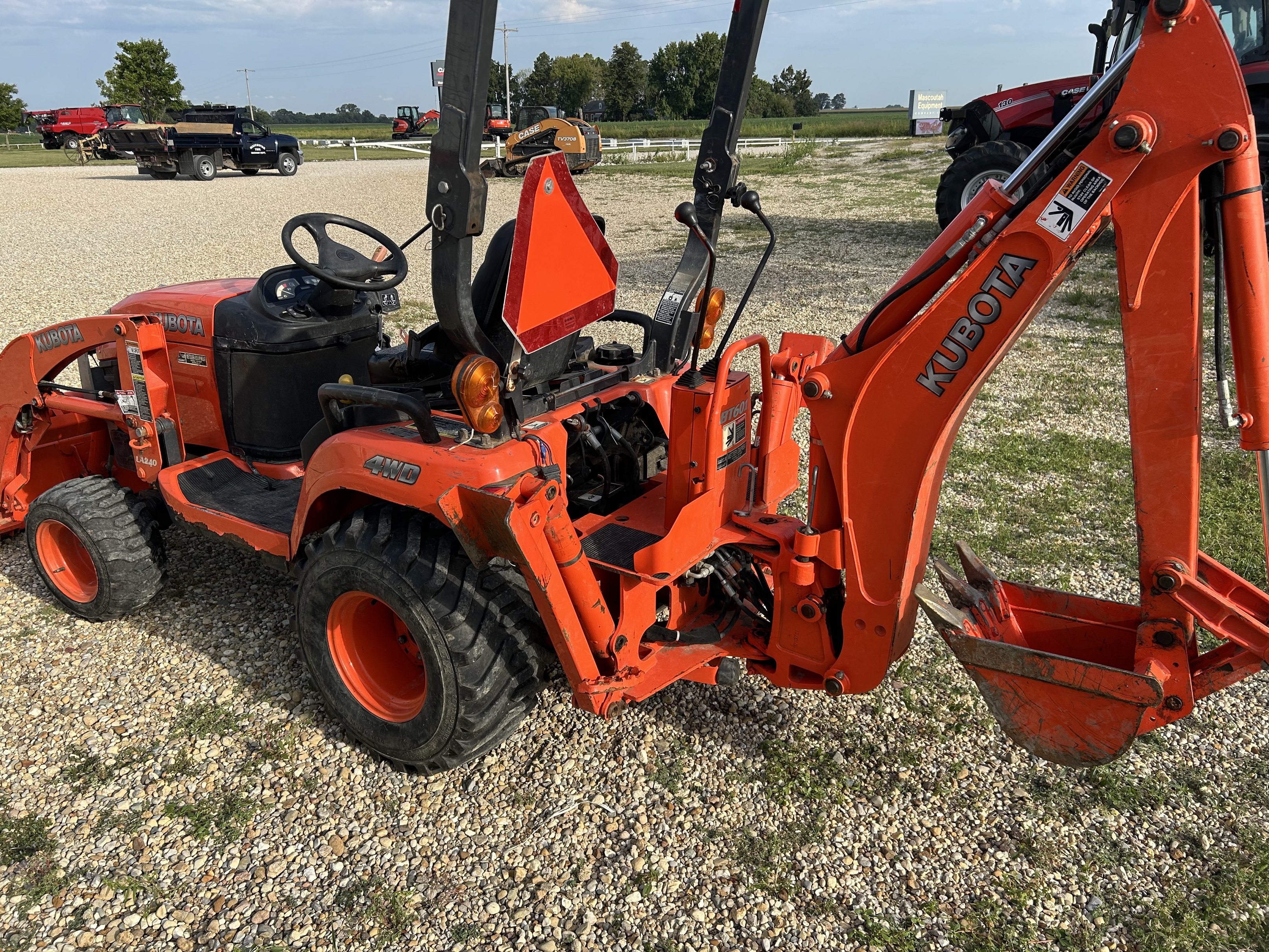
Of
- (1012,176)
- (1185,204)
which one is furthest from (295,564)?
(1185,204)

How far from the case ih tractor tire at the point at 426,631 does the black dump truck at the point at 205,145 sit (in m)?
25.3

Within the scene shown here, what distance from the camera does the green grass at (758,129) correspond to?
1503 inches

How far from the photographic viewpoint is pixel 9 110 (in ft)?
172

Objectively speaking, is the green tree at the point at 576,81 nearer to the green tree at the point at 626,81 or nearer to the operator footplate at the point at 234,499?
the green tree at the point at 626,81

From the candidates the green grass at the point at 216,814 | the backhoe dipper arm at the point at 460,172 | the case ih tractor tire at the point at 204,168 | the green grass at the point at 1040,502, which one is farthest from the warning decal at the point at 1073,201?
the case ih tractor tire at the point at 204,168

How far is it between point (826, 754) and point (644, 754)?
0.66 metres

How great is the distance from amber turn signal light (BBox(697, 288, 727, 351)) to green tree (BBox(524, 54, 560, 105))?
38.8m

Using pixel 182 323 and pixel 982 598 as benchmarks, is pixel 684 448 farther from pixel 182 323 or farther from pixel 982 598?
pixel 182 323

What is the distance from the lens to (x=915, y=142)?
32.1 meters

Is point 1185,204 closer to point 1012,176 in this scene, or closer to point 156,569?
point 1012,176

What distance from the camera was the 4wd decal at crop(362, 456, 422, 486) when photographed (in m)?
2.74

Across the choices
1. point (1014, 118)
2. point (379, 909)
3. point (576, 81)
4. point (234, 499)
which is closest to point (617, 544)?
point (379, 909)

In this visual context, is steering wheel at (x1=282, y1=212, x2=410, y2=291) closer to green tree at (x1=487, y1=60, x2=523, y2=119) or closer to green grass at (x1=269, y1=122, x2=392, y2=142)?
green tree at (x1=487, y1=60, x2=523, y2=119)

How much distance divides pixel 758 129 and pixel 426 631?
4437cm
